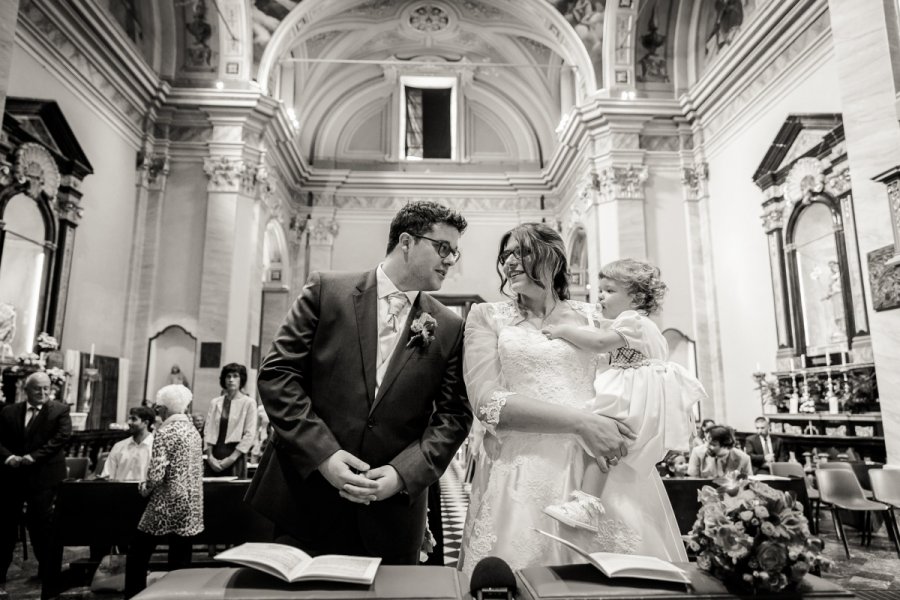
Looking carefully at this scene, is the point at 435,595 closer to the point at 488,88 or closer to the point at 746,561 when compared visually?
the point at 746,561

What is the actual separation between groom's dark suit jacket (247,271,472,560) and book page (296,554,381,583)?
411 millimetres

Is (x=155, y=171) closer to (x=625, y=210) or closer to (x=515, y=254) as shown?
(x=625, y=210)

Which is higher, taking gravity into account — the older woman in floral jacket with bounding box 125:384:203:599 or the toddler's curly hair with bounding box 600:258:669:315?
the toddler's curly hair with bounding box 600:258:669:315

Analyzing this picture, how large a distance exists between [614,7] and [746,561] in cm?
1244

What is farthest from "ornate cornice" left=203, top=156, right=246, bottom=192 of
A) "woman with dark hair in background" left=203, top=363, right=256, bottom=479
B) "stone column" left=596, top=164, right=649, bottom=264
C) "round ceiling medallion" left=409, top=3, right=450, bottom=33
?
"stone column" left=596, top=164, right=649, bottom=264

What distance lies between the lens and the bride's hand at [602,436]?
2023mm

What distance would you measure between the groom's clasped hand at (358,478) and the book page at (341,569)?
0.97 feet

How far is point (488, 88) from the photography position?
57.5 ft

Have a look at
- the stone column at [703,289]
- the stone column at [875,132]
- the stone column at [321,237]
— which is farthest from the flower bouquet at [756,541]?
the stone column at [321,237]

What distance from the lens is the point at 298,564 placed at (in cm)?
149

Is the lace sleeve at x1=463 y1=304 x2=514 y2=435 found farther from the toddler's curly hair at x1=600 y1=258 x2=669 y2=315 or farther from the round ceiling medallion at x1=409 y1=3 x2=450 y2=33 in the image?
the round ceiling medallion at x1=409 y1=3 x2=450 y2=33

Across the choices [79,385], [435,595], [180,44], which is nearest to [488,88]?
[180,44]

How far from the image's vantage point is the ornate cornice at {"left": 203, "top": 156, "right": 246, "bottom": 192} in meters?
11.4

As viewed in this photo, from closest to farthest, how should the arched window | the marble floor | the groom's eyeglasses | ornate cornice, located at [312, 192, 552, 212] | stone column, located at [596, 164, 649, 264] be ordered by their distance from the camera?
the groom's eyeglasses < the marble floor < the arched window < stone column, located at [596, 164, 649, 264] < ornate cornice, located at [312, 192, 552, 212]
